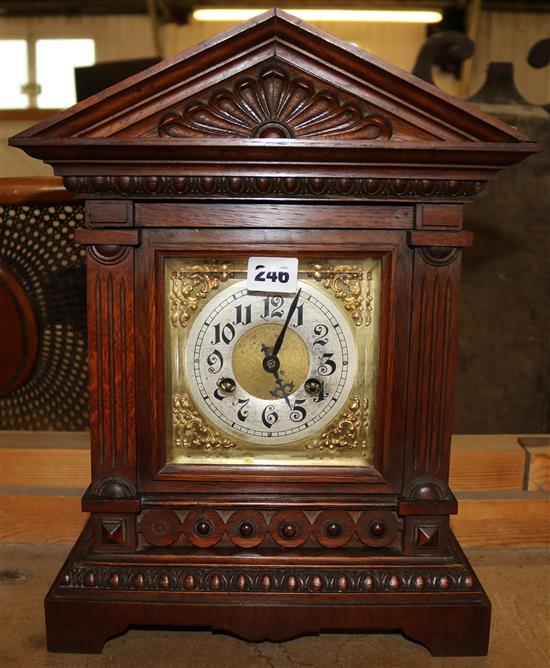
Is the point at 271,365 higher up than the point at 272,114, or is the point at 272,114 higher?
the point at 272,114

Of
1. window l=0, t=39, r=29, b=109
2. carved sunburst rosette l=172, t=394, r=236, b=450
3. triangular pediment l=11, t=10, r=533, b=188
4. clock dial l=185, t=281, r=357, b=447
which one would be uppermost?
window l=0, t=39, r=29, b=109

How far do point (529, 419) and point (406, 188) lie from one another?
1.32 meters

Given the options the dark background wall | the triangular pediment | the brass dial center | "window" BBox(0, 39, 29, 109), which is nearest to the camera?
the triangular pediment

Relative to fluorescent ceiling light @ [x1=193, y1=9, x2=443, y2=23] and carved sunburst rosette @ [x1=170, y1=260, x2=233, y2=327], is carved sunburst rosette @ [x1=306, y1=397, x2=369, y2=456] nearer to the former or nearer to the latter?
carved sunburst rosette @ [x1=170, y1=260, x2=233, y2=327]

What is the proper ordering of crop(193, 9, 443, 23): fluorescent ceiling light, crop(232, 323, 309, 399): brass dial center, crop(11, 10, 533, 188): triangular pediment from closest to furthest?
1. crop(11, 10, 533, 188): triangular pediment
2. crop(232, 323, 309, 399): brass dial center
3. crop(193, 9, 443, 23): fluorescent ceiling light

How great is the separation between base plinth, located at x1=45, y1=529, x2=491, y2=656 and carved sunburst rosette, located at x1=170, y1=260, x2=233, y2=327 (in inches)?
12.5

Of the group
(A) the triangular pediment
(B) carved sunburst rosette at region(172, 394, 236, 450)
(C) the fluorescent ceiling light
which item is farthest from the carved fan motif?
(C) the fluorescent ceiling light

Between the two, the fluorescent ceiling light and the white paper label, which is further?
the fluorescent ceiling light

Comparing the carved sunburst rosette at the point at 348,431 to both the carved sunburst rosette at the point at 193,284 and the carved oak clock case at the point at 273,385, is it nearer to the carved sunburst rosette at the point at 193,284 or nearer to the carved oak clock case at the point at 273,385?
the carved oak clock case at the point at 273,385

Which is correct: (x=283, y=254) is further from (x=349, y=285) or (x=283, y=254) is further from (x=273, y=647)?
(x=273, y=647)

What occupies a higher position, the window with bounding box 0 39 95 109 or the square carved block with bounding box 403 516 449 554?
the window with bounding box 0 39 95 109

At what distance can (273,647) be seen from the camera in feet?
2.88

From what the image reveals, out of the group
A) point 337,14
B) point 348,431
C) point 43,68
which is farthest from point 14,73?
point 348,431

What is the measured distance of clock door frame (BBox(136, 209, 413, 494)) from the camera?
81 centimetres
